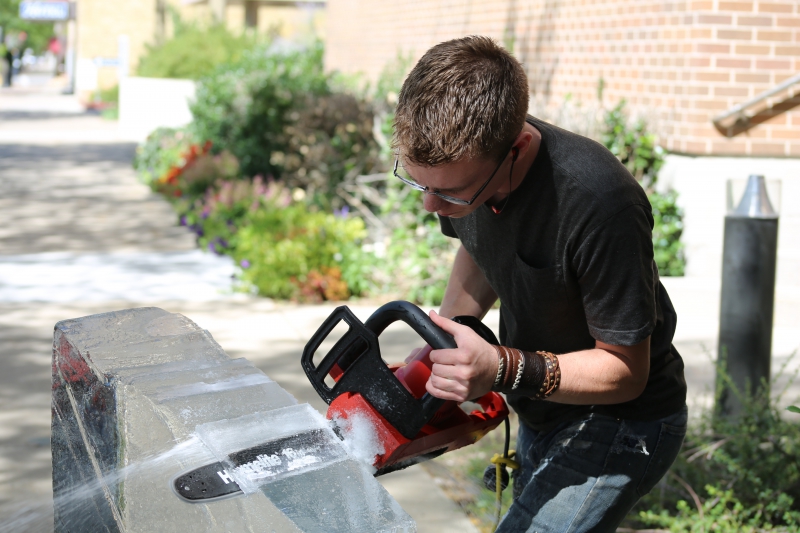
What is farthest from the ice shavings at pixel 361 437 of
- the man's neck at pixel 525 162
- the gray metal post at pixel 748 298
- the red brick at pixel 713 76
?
the red brick at pixel 713 76

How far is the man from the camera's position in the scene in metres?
1.81

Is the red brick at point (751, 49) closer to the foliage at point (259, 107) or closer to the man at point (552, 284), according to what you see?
the man at point (552, 284)

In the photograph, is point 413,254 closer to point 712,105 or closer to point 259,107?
point 712,105

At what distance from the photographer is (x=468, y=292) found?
101 inches

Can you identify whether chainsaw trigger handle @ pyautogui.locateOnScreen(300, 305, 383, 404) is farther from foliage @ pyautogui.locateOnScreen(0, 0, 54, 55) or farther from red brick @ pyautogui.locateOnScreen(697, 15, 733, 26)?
foliage @ pyautogui.locateOnScreen(0, 0, 54, 55)

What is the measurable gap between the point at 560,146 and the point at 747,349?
6.93 feet

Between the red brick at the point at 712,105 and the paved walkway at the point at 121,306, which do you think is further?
the red brick at the point at 712,105

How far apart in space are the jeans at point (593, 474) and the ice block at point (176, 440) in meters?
0.61

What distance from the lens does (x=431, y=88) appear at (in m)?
1.80

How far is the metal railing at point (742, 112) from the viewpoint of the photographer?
6156mm

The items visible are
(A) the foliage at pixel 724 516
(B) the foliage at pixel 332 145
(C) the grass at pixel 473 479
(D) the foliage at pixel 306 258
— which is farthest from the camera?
(B) the foliage at pixel 332 145

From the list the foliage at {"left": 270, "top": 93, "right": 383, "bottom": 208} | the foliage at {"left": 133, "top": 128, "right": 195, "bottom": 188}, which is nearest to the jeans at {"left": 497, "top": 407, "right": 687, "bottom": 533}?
the foliage at {"left": 270, "top": 93, "right": 383, "bottom": 208}

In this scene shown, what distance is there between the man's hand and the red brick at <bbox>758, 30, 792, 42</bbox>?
17.8 ft

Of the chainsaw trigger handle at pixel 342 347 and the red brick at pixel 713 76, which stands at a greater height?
the red brick at pixel 713 76
